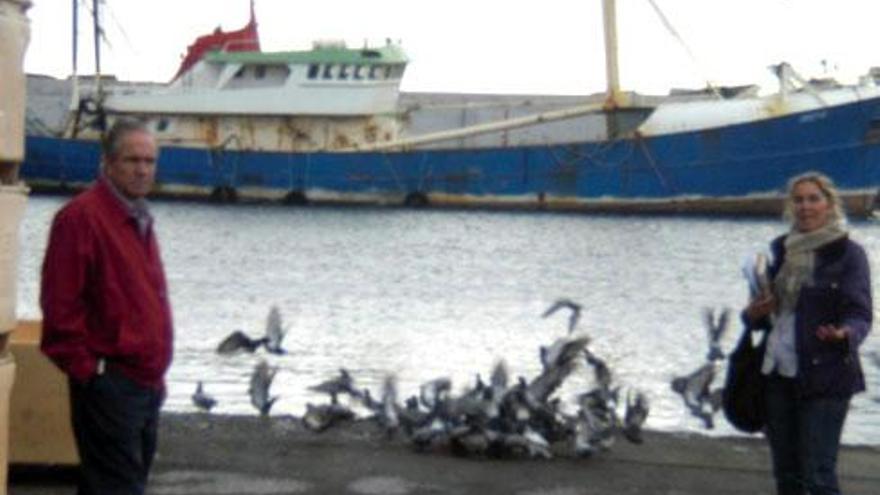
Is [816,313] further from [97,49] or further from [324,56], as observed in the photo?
[97,49]

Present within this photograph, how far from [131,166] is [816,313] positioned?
258 centimetres

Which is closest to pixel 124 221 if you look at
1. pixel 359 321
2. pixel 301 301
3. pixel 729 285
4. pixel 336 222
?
pixel 359 321

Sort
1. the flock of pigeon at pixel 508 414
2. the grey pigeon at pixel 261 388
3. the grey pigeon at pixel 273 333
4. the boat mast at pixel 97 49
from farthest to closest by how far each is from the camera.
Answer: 1. the boat mast at pixel 97 49
2. the grey pigeon at pixel 261 388
3. the grey pigeon at pixel 273 333
4. the flock of pigeon at pixel 508 414

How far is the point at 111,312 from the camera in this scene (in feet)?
21.9

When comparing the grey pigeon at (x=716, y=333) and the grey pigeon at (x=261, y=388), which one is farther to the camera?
the grey pigeon at (x=261, y=388)

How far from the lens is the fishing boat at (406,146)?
77.8 metres

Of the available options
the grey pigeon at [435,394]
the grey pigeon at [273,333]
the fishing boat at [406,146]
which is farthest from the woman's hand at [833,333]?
the fishing boat at [406,146]

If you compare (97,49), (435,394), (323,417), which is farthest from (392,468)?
(97,49)

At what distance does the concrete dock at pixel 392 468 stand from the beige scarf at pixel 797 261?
5.45 feet

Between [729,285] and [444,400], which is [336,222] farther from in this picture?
[444,400]

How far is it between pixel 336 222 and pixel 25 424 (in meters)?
71.3

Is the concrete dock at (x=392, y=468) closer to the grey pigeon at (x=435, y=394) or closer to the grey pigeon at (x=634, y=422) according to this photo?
the grey pigeon at (x=634, y=422)

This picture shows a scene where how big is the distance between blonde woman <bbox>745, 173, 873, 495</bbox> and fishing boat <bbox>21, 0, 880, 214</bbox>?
6712cm

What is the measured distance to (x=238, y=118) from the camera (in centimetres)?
8412
